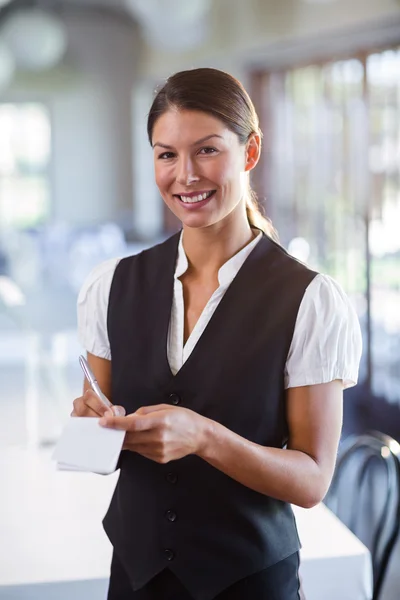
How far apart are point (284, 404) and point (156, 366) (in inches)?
7.5

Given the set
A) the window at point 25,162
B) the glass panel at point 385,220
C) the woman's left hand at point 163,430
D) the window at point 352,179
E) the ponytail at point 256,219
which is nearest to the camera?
the woman's left hand at point 163,430

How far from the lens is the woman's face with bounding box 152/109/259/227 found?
1.11 metres

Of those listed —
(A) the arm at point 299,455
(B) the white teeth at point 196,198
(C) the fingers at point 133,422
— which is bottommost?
(A) the arm at point 299,455

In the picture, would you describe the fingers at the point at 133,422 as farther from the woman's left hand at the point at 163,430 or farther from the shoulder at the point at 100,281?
the shoulder at the point at 100,281

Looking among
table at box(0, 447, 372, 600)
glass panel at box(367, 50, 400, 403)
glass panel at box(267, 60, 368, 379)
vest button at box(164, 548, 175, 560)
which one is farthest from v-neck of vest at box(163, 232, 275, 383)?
glass panel at box(267, 60, 368, 379)

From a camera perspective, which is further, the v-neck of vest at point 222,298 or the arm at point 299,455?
the v-neck of vest at point 222,298

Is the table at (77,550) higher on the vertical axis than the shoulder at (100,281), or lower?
lower

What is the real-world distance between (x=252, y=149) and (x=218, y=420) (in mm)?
398

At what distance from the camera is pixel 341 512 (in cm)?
342

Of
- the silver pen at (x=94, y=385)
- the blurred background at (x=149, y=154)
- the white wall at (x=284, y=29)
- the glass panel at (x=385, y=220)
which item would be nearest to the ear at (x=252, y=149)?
the silver pen at (x=94, y=385)

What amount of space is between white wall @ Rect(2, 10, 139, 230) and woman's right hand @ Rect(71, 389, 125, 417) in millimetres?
6495

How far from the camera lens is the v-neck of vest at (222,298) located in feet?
3.76

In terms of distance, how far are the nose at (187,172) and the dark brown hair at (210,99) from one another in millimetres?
72

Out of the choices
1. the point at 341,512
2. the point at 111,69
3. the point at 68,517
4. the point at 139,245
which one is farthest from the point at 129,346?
the point at 111,69
